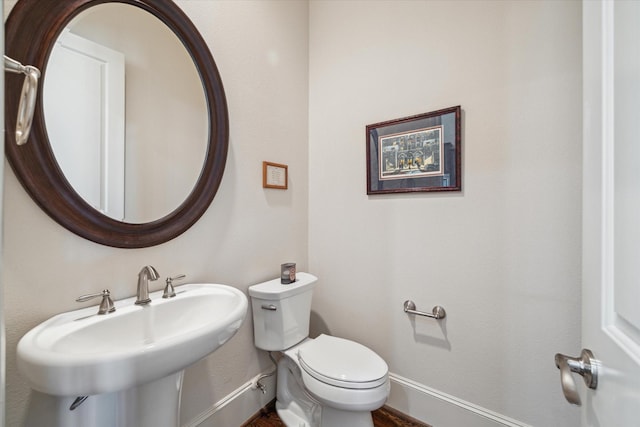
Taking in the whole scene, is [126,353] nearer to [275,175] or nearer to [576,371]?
[576,371]

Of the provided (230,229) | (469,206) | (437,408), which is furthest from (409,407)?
(230,229)

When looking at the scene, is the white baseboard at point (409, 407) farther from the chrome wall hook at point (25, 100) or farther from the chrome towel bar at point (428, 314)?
the chrome wall hook at point (25, 100)

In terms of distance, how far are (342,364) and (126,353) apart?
35.5 inches

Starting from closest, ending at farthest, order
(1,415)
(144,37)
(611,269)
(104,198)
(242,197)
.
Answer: (1,415)
(611,269)
(104,198)
(144,37)
(242,197)

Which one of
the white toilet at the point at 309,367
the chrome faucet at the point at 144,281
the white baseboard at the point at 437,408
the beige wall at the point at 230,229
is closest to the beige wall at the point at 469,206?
the white baseboard at the point at 437,408

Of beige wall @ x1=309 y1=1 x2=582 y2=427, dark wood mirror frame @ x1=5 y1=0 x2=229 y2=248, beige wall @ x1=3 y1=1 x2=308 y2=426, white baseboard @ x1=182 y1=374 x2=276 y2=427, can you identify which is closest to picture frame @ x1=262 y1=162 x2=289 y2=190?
beige wall @ x1=3 y1=1 x2=308 y2=426

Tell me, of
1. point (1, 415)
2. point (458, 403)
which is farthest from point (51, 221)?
point (458, 403)

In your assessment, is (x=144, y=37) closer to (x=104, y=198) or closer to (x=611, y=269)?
(x=104, y=198)

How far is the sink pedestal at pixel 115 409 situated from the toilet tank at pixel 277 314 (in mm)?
540

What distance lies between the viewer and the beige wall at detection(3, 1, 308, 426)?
2.61 feet

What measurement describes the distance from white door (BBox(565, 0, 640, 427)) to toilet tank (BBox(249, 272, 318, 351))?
1.11m

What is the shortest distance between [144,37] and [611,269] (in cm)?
159

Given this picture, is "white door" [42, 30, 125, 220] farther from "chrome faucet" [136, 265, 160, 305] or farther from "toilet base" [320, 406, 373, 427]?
"toilet base" [320, 406, 373, 427]

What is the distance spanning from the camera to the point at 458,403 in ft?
4.35
